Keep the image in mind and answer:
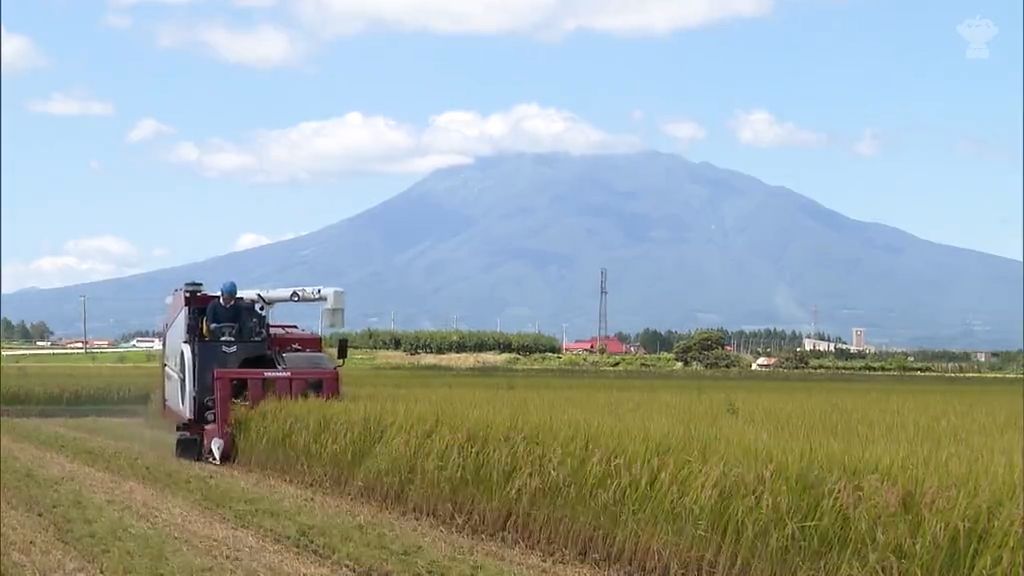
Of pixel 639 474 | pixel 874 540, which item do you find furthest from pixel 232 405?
pixel 874 540

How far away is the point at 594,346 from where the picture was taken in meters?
35.5

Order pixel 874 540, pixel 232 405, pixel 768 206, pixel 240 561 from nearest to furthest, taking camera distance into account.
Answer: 1. pixel 874 540
2. pixel 240 561
3. pixel 232 405
4. pixel 768 206

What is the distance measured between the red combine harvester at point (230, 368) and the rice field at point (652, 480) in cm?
46

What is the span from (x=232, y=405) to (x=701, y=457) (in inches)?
334

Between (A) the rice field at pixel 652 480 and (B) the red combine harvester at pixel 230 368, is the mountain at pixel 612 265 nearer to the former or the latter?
(B) the red combine harvester at pixel 230 368

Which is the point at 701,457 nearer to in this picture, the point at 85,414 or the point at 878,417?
the point at 878,417

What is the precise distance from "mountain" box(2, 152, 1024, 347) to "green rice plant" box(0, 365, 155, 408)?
58.4 inches

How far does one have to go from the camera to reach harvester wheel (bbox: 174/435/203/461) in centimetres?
1577

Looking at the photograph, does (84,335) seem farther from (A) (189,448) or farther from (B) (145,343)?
(B) (145,343)

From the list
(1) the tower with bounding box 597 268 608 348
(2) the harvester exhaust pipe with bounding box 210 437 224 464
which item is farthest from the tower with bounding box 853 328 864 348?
(2) the harvester exhaust pipe with bounding box 210 437 224 464

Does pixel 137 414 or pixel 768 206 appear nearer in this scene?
pixel 137 414

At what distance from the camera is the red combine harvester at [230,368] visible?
15.4 meters

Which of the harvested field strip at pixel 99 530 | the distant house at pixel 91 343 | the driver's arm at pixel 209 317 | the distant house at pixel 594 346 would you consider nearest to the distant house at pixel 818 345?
the distant house at pixel 594 346

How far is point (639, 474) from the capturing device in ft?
29.3
